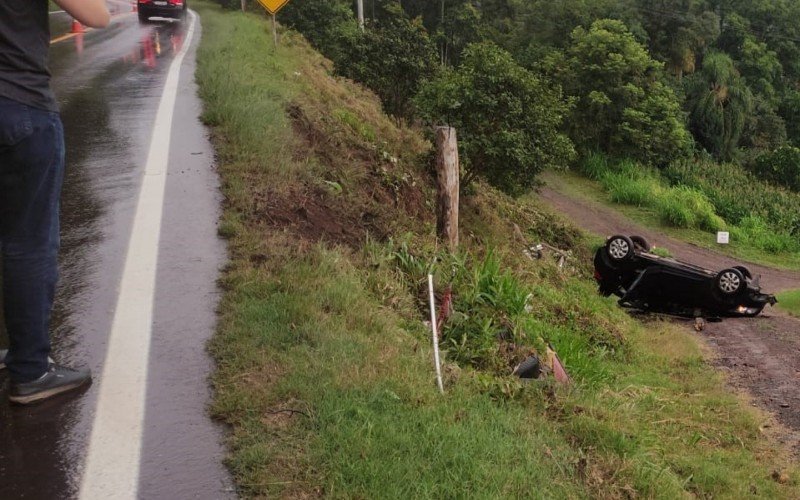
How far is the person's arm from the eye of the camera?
10.7ft

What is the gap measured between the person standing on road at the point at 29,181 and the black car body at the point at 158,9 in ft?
85.6

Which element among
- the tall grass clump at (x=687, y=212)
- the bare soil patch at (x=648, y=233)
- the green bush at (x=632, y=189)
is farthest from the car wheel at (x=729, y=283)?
the green bush at (x=632, y=189)

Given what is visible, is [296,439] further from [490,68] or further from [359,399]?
[490,68]

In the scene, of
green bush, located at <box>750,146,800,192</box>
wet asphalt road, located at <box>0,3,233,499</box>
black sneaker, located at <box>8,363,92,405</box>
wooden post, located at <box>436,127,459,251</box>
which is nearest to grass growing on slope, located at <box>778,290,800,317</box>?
wooden post, located at <box>436,127,459,251</box>

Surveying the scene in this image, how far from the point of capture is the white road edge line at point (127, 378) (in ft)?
10.6

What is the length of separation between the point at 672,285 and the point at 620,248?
126cm

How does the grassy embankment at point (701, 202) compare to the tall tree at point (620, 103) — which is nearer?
the grassy embankment at point (701, 202)

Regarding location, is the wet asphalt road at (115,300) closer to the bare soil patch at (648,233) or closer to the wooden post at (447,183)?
the wooden post at (447,183)

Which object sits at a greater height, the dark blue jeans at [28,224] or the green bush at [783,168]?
the dark blue jeans at [28,224]

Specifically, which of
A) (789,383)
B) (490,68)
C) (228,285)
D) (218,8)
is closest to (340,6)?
(218,8)

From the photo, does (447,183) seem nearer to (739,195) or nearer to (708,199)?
(708,199)

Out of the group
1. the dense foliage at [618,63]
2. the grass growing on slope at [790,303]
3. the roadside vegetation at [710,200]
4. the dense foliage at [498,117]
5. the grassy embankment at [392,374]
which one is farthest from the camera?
the roadside vegetation at [710,200]

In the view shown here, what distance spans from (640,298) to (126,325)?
12.3 meters

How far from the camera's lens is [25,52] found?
317 centimetres
